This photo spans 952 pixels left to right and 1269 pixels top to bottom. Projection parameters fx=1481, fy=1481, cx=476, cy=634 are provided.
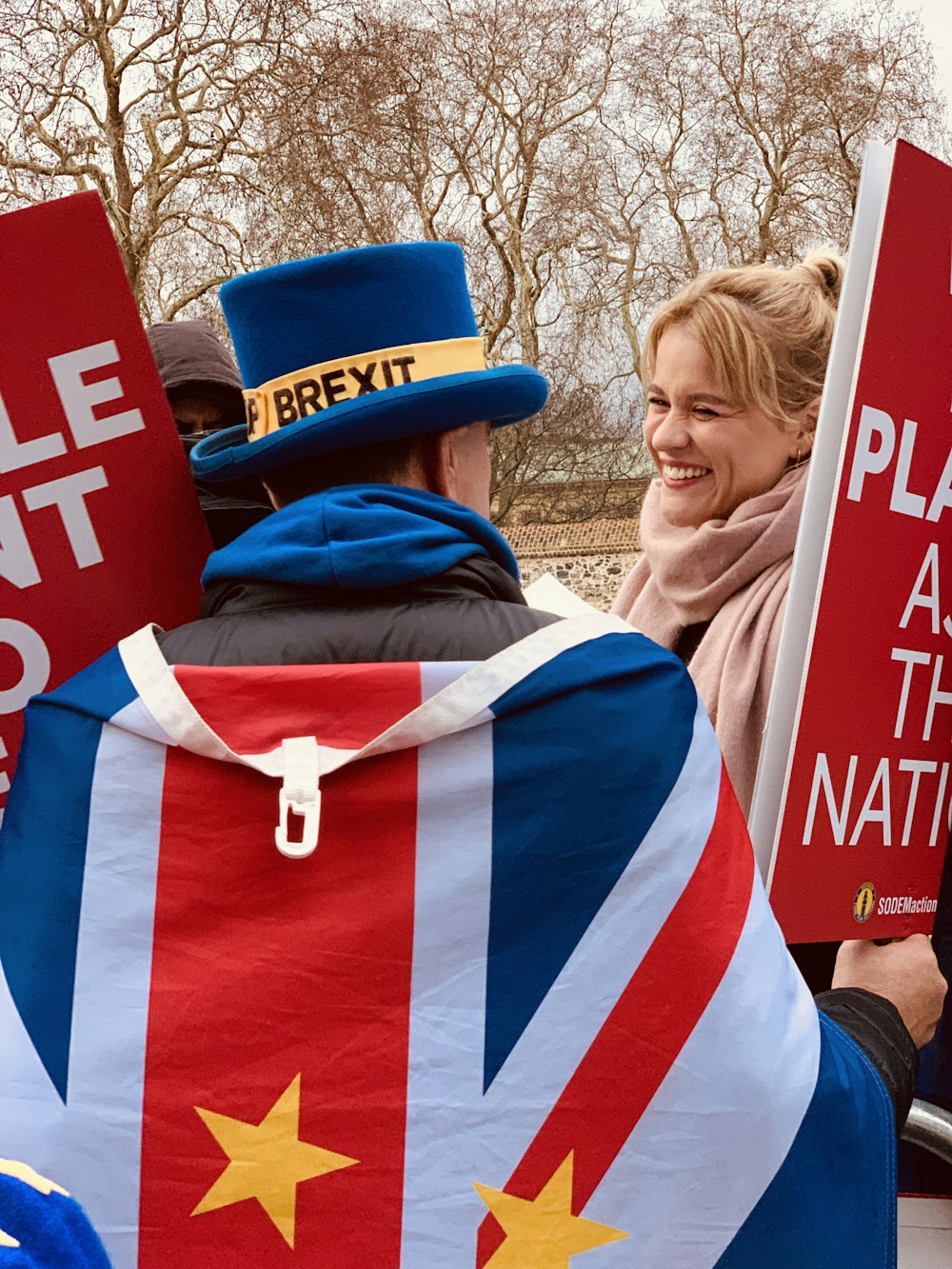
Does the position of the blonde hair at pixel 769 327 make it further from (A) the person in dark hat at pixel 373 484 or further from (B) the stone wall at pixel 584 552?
(B) the stone wall at pixel 584 552

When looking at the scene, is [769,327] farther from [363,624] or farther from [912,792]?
[363,624]

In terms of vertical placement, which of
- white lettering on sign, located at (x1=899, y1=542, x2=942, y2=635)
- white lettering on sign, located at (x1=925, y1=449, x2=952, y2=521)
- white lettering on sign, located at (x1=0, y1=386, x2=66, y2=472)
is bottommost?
white lettering on sign, located at (x1=899, y1=542, x2=942, y2=635)

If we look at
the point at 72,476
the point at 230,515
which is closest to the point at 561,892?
the point at 72,476

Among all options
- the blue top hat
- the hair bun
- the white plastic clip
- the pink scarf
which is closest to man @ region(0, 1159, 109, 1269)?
the white plastic clip

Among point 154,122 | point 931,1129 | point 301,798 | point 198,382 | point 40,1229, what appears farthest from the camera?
point 154,122

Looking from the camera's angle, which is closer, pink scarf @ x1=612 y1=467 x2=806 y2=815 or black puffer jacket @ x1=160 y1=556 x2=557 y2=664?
black puffer jacket @ x1=160 y1=556 x2=557 y2=664

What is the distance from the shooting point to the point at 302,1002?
1.21 meters

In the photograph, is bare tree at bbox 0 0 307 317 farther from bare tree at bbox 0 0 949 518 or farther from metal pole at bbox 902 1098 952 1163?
metal pole at bbox 902 1098 952 1163

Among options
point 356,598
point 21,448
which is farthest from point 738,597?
point 21,448

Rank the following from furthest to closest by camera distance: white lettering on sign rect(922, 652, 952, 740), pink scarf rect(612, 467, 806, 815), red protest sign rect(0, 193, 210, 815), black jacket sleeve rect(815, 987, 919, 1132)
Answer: pink scarf rect(612, 467, 806, 815) < white lettering on sign rect(922, 652, 952, 740) < red protest sign rect(0, 193, 210, 815) < black jacket sleeve rect(815, 987, 919, 1132)

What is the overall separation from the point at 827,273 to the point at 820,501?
2.52 ft

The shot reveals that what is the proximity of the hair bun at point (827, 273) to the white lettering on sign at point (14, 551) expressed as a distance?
1160 millimetres

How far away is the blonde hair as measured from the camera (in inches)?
80.7

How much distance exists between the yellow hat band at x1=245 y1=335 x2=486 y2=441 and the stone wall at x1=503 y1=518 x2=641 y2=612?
848 inches
